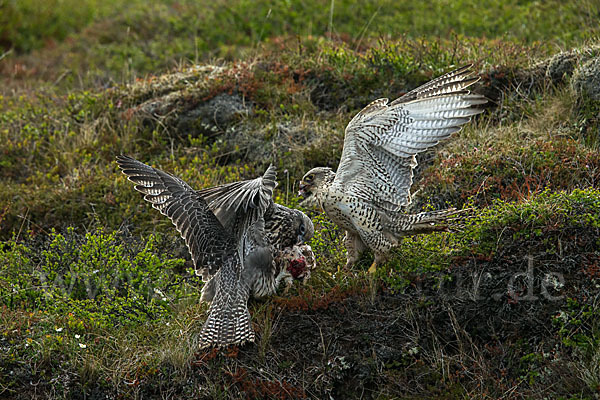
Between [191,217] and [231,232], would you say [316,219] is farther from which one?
[191,217]

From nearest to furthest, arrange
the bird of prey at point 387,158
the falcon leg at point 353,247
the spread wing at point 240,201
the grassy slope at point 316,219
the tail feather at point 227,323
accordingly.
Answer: the grassy slope at point 316,219 → the tail feather at point 227,323 → the spread wing at point 240,201 → the bird of prey at point 387,158 → the falcon leg at point 353,247

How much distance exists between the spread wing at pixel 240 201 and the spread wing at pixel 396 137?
0.63 meters

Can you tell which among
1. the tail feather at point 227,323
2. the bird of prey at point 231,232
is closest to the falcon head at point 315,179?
the bird of prey at point 231,232

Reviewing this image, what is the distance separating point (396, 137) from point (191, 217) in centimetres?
183

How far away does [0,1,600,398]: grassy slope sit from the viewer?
198 inches

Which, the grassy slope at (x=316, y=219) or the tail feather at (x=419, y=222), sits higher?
the tail feather at (x=419, y=222)

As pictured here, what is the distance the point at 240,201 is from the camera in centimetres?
548

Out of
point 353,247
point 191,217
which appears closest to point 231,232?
point 191,217

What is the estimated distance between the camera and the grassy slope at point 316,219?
5023 mm

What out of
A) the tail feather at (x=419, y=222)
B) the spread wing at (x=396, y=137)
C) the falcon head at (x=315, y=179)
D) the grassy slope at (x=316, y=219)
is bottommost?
the grassy slope at (x=316, y=219)

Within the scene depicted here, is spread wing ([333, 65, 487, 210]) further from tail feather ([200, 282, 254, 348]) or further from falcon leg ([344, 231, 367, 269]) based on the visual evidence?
tail feather ([200, 282, 254, 348])

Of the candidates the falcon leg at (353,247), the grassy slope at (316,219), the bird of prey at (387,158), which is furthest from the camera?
the falcon leg at (353,247)

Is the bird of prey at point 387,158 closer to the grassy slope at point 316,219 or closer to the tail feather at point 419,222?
the tail feather at point 419,222

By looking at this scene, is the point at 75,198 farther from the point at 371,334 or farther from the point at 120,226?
A: the point at 371,334
